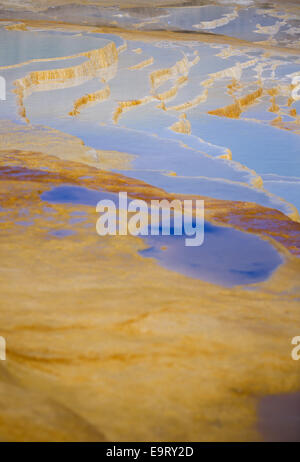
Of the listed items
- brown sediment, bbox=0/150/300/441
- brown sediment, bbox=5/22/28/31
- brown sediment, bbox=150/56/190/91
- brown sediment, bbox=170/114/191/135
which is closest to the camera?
brown sediment, bbox=0/150/300/441

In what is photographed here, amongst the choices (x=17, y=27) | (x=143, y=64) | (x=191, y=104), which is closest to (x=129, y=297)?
(x=191, y=104)

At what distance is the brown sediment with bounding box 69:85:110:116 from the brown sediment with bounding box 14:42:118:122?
19.9 inches

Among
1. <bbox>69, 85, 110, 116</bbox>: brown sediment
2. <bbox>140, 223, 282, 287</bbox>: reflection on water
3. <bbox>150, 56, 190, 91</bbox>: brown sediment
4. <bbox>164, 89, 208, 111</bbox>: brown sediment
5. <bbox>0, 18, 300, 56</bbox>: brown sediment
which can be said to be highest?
<bbox>0, 18, 300, 56</bbox>: brown sediment

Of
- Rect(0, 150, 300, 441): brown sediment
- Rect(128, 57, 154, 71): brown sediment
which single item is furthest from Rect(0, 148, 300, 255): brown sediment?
Rect(128, 57, 154, 71): brown sediment

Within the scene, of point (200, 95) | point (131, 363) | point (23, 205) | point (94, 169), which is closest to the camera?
point (131, 363)

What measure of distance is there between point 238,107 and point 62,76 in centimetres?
231

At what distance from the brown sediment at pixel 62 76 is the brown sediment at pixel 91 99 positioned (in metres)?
0.51

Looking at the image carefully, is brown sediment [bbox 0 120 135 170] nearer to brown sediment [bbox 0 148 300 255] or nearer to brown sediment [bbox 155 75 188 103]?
brown sediment [bbox 0 148 300 255]

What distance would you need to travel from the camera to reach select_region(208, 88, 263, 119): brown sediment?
647 cm
